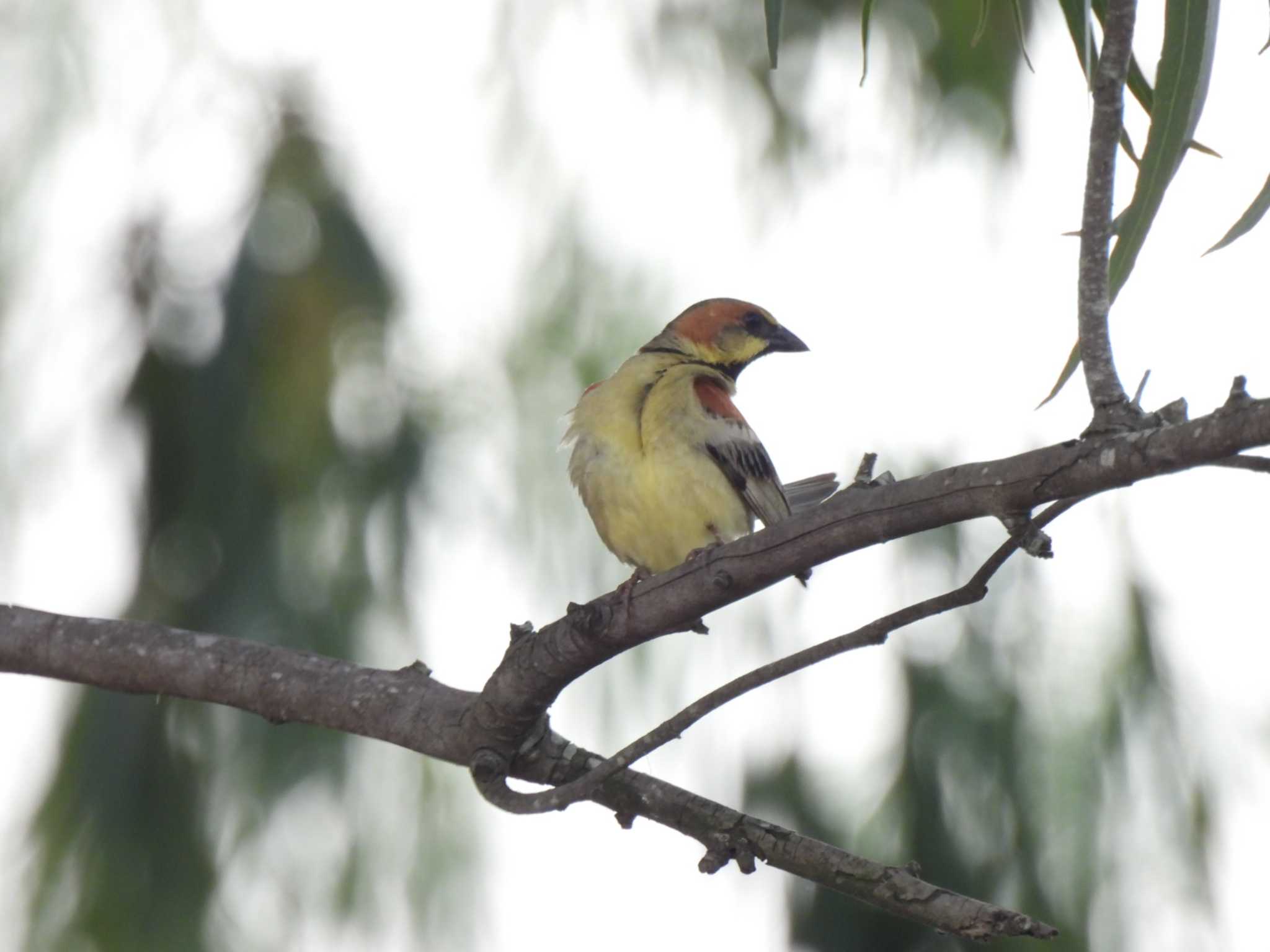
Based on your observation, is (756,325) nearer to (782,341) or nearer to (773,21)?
(782,341)

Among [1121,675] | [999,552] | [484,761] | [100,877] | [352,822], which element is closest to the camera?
[999,552]

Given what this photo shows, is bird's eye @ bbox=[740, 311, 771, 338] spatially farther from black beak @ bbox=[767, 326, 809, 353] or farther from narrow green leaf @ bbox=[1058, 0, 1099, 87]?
narrow green leaf @ bbox=[1058, 0, 1099, 87]

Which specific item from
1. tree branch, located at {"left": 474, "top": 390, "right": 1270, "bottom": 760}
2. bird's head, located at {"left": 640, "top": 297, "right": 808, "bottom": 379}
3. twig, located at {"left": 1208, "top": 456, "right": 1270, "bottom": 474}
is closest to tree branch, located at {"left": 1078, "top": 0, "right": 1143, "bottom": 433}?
tree branch, located at {"left": 474, "top": 390, "right": 1270, "bottom": 760}

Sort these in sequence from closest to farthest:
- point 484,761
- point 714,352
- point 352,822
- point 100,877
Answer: point 484,761
point 100,877
point 352,822
point 714,352

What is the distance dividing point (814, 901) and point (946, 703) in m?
0.54

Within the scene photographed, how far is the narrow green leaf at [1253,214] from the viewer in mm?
1773

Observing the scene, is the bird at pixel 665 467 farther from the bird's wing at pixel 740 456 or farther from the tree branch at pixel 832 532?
the tree branch at pixel 832 532

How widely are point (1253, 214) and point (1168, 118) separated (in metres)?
0.19

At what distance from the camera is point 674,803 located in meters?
2.25

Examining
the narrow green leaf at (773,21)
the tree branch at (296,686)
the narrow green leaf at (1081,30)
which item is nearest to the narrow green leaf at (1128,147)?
the narrow green leaf at (1081,30)

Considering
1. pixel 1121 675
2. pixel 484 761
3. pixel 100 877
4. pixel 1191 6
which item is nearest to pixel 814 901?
pixel 1121 675

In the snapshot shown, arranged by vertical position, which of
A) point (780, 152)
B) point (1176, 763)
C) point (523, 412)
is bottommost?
point (1176, 763)

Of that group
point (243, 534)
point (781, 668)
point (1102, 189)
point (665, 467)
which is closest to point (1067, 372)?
point (1102, 189)

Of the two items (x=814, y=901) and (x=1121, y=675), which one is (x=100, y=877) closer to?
(x=814, y=901)
